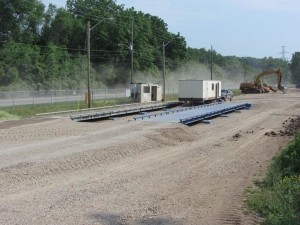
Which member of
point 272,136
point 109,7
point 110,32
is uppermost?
point 109,7

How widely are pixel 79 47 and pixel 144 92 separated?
3537 cm

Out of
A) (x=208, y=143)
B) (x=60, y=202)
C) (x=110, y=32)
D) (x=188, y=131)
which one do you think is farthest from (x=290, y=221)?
(x=110, y=32)

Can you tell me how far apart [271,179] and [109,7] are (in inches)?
3334

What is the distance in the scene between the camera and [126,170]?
13.1 meters

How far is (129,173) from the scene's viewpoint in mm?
Answer: 12641

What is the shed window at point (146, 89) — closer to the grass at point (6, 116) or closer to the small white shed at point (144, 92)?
the small white shed at point (144, 92)

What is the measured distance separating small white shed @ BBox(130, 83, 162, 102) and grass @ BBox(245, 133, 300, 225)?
36329 mm

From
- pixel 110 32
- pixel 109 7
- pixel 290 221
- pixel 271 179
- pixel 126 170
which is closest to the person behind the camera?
pixel 290 221

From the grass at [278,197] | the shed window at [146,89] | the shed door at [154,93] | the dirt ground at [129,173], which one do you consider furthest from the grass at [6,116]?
the shed door at [154,93]

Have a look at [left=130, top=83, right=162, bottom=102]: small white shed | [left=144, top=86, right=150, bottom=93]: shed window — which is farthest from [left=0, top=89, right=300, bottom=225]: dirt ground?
[left=144, top=86, right=150, bottom=93]: shed window

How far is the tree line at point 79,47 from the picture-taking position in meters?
60.1

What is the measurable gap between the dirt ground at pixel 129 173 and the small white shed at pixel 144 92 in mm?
24563

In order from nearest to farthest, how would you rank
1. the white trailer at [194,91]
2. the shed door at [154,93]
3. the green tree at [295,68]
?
the white trailer at [194,91], the shed door at [154,93], the green tree at [295,68]

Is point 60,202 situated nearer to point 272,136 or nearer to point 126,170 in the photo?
point 126,170
